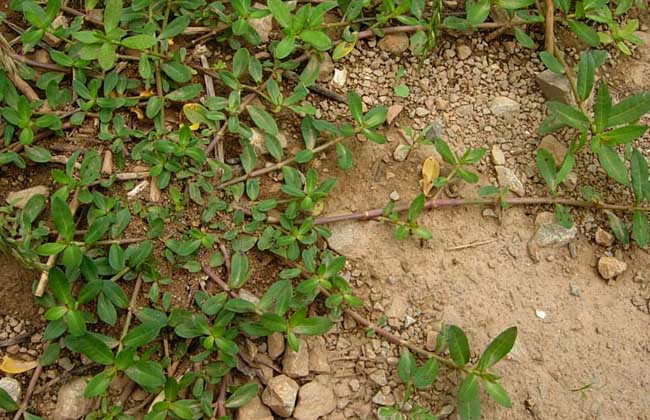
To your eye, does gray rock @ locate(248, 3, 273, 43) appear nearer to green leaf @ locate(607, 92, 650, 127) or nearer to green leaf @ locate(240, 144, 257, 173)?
green leaf @ locate(240, 144, 257, 173)

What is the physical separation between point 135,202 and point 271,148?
44 cm

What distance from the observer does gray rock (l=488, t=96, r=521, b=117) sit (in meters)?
2.54

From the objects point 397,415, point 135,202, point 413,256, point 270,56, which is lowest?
point 397,415

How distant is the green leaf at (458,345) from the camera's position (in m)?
2.16

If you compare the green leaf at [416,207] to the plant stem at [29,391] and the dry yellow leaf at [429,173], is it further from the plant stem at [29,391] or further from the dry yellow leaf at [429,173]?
the plant stem at [29,391]

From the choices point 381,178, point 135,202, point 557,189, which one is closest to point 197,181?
point 135,202

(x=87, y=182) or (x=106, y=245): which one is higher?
(x=87, y=182)

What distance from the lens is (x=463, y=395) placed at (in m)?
2.14

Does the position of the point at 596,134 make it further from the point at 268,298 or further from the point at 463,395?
the point at 268,298

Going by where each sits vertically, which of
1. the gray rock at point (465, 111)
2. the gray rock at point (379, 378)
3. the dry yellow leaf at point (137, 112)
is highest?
the dry yellow leaf at point (137, 112)

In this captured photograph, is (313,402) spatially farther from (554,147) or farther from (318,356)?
(554,147)

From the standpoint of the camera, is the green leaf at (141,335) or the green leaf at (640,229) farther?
the green leaf at (640,229)

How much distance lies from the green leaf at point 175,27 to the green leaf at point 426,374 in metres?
1.27

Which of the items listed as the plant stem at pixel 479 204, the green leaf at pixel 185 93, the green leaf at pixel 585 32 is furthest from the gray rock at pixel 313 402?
the green leaf at pixel 585 32
